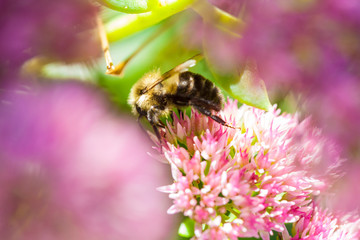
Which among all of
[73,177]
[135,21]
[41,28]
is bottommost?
[73,177]

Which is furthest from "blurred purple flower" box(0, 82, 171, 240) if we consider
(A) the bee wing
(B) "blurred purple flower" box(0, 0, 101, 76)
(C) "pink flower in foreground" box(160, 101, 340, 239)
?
(A) the bee wing

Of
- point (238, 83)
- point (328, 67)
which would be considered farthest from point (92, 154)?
point (238, 83)

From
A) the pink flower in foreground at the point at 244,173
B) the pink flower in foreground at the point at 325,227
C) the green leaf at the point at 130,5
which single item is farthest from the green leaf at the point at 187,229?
the green leaf at the point at 130,5

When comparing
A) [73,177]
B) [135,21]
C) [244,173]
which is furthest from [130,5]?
[73,177]

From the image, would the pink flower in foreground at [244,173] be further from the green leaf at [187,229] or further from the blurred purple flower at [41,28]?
the blurred purple flower at [41,28]

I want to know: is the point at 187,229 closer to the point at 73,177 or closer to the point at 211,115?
the point at 211,115

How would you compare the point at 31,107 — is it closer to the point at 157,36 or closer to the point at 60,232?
the point at 60,232

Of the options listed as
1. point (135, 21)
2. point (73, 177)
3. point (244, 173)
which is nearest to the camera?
point (73, 177)
